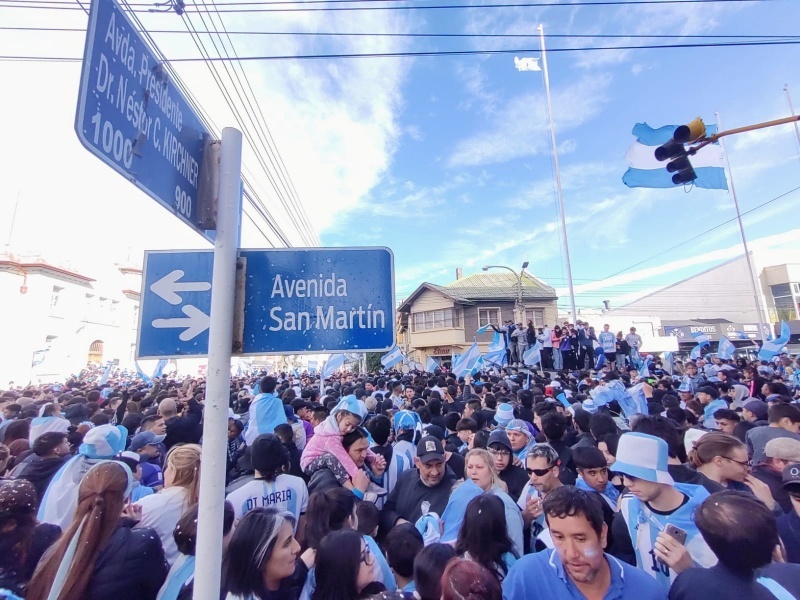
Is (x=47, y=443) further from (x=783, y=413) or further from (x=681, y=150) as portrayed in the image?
(x=681, y=150)

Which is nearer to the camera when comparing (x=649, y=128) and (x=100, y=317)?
(x=649, y=128)

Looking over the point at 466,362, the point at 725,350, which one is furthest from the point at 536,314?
the point at 466,362

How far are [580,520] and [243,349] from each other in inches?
67.1

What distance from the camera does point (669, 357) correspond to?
1636 centimetres

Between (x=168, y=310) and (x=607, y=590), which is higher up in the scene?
(x=168, y=310)

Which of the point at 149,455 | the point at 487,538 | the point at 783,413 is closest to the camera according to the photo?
the point at 487,538

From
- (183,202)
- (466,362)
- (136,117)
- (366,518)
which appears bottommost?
(366,518)

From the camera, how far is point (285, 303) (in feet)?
5.28

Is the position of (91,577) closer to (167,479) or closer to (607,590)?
(167,479)

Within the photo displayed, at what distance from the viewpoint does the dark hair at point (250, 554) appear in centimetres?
197

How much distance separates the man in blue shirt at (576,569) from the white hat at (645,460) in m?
0.62

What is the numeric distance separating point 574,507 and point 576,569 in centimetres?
26

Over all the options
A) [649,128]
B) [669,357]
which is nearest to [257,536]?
[649,128]

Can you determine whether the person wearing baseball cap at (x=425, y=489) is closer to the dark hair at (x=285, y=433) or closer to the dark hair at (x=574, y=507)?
the dark hair at (x=285, y=433)
